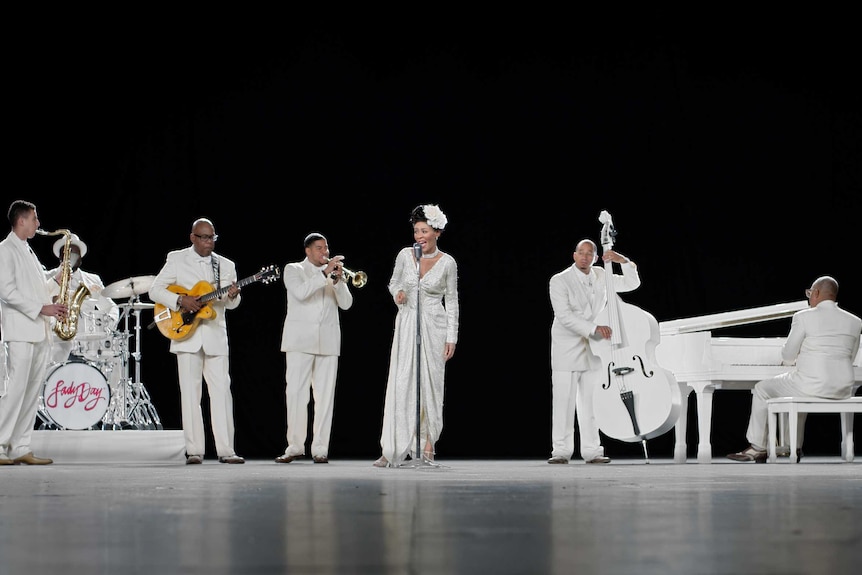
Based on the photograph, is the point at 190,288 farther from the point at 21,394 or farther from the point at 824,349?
the point at 824,349

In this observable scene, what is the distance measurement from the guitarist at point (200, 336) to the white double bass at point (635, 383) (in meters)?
2.15

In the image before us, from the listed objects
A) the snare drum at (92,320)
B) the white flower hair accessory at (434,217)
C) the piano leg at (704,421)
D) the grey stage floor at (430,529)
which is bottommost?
the piano leg at (704,421)

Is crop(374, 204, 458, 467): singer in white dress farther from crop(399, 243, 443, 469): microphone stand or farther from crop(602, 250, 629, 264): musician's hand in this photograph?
crop(602, 250, 629, 264): musician's hand

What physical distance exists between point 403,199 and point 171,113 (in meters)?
1.88

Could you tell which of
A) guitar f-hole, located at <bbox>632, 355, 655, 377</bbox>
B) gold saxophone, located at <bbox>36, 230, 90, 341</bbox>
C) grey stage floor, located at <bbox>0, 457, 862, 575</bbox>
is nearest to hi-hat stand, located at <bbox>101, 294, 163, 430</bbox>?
gold saxophone, located at <bbox>36, 230, 90, 341</bbox>

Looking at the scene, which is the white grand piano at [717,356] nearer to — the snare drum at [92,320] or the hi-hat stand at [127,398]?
the hi-hat stand at [127,398]

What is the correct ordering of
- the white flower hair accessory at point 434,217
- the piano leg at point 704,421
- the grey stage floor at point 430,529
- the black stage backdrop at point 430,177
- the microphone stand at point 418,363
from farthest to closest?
the black stage backdrop at point 430,177 < the piano leg at point 704,421 < the white flower hair accessory at point 434,217 < the microphone stand at point 418,363 < the grey stage floor at point 430,529

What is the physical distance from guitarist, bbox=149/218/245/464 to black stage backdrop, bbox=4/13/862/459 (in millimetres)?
2021

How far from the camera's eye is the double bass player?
6656mm

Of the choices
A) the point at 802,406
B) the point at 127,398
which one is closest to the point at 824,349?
the point at 802,406

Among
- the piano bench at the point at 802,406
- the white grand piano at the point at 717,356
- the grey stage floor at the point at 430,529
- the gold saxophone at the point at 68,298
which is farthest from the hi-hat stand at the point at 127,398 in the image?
the piano bench at the point at 802,406

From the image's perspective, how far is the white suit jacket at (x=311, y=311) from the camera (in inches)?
266

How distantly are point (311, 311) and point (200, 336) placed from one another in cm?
68

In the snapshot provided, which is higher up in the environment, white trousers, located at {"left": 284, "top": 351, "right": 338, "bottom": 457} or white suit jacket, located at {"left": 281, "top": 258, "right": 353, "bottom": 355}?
white suit jacket, located at {"left": 281, "top": 258, "right": 353, "bottom": 355}
